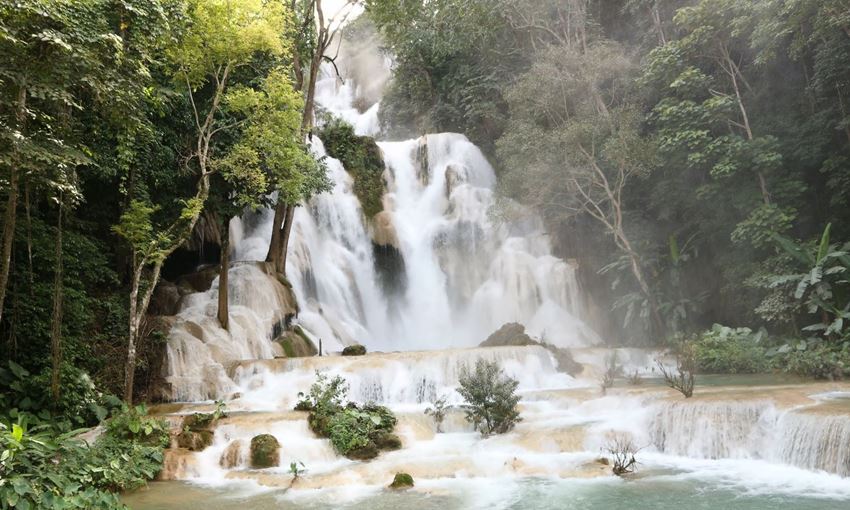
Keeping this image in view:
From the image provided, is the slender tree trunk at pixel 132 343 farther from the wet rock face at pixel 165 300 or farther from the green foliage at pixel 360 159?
the green foliage at pixel 360 159

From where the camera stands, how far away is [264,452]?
1013 centimetres

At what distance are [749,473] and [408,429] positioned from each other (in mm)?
5666

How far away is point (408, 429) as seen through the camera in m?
11.4

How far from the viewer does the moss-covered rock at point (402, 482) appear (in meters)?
8.59

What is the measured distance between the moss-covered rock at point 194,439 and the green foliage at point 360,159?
16.1 metres

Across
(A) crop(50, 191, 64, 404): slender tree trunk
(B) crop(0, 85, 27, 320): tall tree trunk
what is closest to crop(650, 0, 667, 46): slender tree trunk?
(A) crop(50, 191, 64, 404): slender tree trunk

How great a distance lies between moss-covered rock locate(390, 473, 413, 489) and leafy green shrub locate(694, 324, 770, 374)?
11.2 meters

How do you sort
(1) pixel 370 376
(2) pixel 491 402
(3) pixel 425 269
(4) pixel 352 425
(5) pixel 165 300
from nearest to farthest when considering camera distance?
(4) pixel 352 425
(2) pixel 491 402
(1) pixel 370 376
(5) pixel 165 300
(3) pixel 425 269

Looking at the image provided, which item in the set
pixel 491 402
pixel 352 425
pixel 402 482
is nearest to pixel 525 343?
pixel 491 402

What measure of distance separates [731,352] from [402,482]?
38.8 feet

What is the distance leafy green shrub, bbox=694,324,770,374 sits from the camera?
53.1ft

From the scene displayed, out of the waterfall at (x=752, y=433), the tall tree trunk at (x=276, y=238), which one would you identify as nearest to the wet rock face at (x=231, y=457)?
the waterfall at (x=752, y=433)

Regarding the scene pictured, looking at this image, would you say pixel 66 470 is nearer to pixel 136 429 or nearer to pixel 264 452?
pixel 136 429

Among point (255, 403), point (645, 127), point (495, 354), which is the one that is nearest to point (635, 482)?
point (495, 354)
